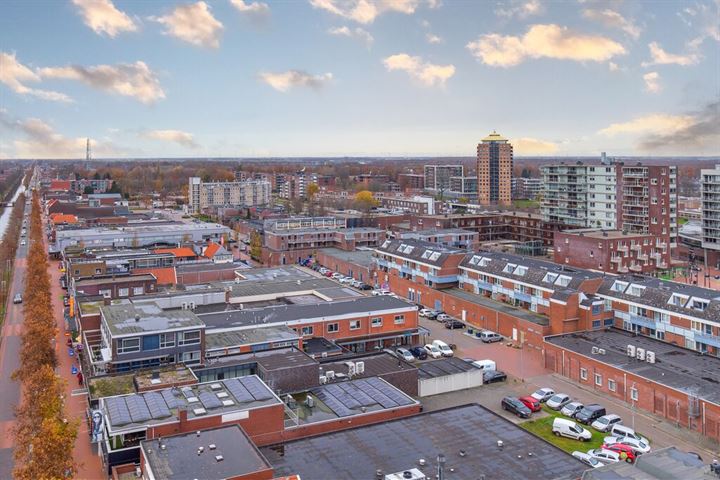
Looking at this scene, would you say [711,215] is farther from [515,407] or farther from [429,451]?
[429,451]

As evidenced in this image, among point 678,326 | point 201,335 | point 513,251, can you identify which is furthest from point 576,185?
point 201,335

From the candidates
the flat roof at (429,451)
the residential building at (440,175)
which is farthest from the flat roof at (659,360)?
the residential building at (440,175)

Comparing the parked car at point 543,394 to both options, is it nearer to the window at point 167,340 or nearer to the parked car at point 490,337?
the parked car at point 490,337

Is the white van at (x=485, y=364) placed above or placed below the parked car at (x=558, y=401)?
above

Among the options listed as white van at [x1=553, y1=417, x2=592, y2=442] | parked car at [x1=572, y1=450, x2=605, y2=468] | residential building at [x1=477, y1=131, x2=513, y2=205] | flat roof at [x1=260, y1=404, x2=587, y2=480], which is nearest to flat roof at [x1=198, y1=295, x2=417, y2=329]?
white van at [x1=553, y1=417, x2=592, y2=442]

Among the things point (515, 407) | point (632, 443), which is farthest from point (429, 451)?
point (515, 407)
